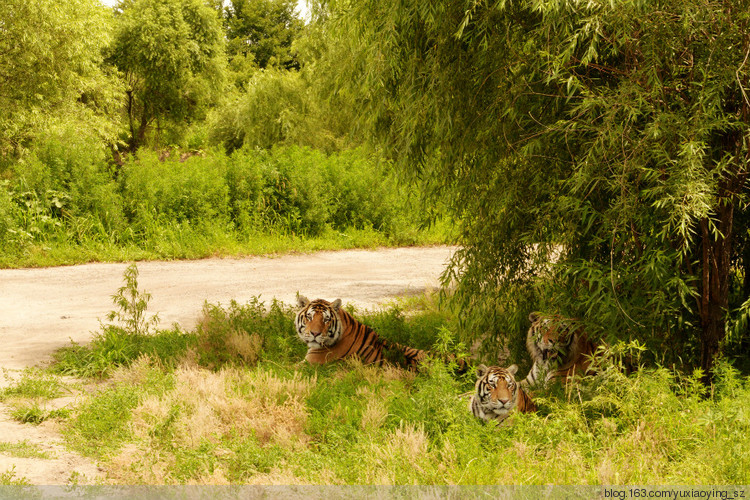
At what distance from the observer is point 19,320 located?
32.7 ft

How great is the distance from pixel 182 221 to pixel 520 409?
11.6 m

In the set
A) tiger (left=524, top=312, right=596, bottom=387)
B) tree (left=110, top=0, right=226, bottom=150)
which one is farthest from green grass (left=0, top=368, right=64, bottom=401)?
tree (left=110, top=0, right=226, bottom=150)

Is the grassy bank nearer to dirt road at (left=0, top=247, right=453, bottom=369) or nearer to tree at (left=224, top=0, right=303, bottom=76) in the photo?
dirt road at (left=0, top=247, right=453, bottom=369)

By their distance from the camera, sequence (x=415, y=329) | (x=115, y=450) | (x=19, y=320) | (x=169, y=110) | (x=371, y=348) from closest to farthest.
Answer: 1. (x=115, y=450)
2. (x=371, y=348)
3. (x=415, y=329)
4. (x=19, y=320)
5. (x=169, y=110)

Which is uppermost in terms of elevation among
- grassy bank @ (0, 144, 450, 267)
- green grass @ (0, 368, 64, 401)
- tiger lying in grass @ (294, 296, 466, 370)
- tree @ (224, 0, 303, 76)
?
tree @ (224, 0, 303, 76)

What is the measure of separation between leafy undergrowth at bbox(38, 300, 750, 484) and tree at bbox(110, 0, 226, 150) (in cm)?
2997

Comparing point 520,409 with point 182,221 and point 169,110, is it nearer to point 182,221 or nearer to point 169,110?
point 182,221

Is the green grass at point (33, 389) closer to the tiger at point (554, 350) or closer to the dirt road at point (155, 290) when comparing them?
the dirt road at point (155, 290)

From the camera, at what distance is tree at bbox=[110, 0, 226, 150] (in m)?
34.1

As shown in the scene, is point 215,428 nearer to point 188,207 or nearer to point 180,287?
point 180,287

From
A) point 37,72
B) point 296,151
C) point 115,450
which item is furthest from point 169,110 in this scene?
point 115,450

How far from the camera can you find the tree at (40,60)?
22.0 m

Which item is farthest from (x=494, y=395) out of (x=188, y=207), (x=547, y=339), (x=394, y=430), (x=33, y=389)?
(x=188, y=207)

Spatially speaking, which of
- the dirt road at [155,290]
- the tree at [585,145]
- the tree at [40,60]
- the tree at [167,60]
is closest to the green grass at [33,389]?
the dirt road at [155,290]
